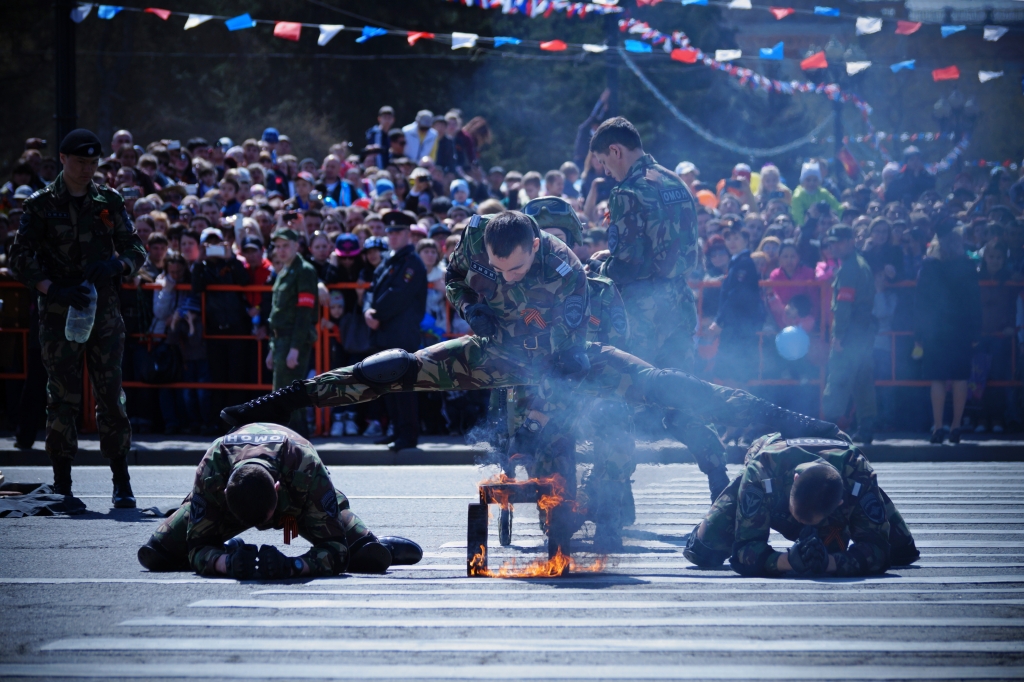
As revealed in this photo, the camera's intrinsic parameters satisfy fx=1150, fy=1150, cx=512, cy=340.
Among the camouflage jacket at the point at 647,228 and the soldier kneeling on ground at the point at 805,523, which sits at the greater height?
the camouflage jacket at the point at 647,228

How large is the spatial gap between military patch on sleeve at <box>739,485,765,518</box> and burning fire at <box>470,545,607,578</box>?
858 mm

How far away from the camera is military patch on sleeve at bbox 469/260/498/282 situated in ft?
21.1

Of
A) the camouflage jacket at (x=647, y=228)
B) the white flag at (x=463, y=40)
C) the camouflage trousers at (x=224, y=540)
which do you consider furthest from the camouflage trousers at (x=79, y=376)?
the white flag at (x=463, y=40)

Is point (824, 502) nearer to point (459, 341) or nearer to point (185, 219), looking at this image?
point (459, 341)

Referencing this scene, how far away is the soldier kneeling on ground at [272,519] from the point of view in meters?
5.66

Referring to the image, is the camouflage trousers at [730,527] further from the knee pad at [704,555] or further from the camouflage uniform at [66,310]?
the camouflage uniform at [66,310]

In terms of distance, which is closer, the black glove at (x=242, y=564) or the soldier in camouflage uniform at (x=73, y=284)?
the black glove at (x=242, y=564)

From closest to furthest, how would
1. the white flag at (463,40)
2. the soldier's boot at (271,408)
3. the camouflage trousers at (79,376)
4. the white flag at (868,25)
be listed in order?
the soldier's boot at (271,408) < the camouflage trousers at (79,376) < the white flag at (868,25) < the white flag at (463,40)

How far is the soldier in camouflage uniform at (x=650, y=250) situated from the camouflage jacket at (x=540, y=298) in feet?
3.57

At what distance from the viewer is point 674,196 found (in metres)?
7.48

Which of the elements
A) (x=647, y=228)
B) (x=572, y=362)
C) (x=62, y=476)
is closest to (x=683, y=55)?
(x=647, y=228)

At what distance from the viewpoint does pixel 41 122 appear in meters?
35.0

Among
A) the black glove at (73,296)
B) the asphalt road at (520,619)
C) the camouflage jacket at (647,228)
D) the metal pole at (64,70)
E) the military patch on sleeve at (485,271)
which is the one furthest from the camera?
the metal pole at (64,70)

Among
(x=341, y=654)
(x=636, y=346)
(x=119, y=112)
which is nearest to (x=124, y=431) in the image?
(x=636, y=346)
